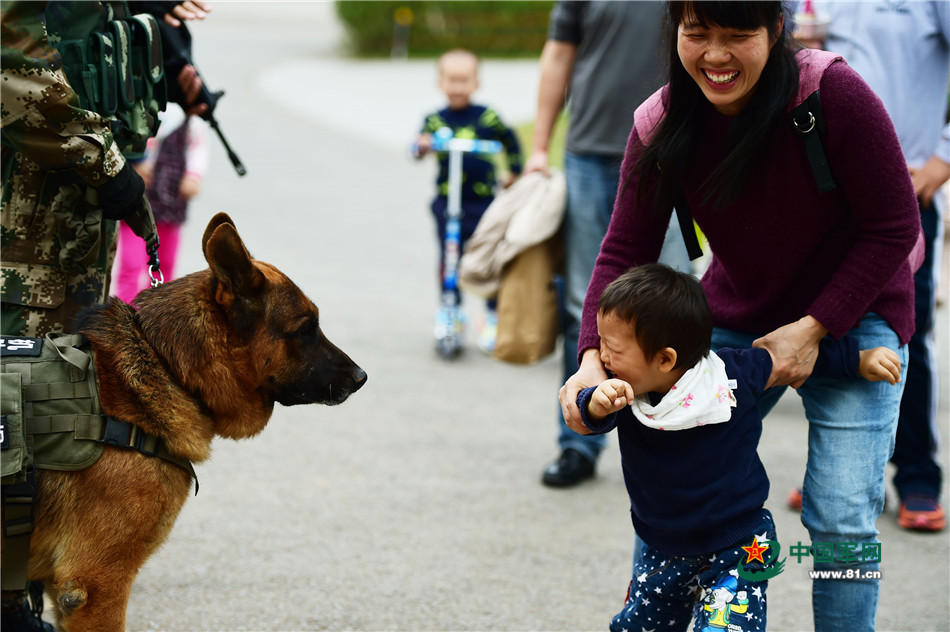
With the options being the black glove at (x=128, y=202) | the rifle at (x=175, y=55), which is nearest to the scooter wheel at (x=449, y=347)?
the rifle at (x=175, y=55)

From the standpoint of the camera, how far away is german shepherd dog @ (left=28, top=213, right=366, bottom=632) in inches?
109

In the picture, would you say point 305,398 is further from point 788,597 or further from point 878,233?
point 788,597

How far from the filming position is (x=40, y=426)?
272cm

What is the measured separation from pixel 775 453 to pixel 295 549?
275 centimetres

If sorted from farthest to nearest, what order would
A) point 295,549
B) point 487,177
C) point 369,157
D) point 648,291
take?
1. point 369,157
2. point 487,177
3. point 295,549
4. point 648,291

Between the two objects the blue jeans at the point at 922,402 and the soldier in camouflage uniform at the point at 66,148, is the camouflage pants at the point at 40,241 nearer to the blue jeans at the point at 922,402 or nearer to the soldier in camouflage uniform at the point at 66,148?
the soldier in camouflage uniform at the point at 66,148

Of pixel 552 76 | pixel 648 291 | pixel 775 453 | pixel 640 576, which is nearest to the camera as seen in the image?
pixel 648 291

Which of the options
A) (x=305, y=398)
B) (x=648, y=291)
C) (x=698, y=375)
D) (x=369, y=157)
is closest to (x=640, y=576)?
(x=698, y=375)

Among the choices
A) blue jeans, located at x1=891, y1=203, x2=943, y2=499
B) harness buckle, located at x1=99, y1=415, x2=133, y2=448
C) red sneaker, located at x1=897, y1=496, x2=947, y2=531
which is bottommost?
red sneaker, located at x1=897, y1=496, x2=947, y2=531

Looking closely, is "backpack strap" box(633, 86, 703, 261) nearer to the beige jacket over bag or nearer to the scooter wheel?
the beige jacket over bag

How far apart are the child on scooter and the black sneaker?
8.28 ft

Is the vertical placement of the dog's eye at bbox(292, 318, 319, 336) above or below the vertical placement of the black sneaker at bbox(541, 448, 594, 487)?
above

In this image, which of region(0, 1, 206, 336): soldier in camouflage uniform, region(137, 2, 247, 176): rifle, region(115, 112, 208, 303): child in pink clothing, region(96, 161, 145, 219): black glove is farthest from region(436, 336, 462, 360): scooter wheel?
region(96, 161, 145, 219): black glove

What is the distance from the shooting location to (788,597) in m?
4.08
